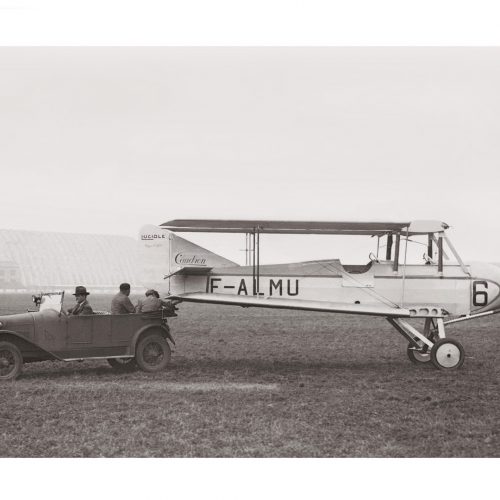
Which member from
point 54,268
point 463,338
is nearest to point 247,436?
point 463,338

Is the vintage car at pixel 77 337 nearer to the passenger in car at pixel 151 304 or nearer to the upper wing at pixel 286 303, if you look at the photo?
the passenger in car at pixel 151 304

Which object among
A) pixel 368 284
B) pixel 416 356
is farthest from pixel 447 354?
pixel 368 284

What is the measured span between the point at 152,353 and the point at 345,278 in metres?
3.83

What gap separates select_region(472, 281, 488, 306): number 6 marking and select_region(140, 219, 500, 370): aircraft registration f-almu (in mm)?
18

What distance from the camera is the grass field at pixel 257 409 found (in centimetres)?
633

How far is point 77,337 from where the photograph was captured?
10.3m

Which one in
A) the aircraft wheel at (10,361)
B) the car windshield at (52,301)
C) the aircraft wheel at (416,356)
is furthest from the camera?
the aircraft wheel at (416,356)

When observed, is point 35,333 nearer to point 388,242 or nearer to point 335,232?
point 335,232

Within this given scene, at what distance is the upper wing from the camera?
1128 cm

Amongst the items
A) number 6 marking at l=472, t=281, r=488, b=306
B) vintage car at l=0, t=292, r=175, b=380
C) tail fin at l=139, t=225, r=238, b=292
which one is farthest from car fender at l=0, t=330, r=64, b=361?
number 6 marking at l=472, t=281, r=488, b=306

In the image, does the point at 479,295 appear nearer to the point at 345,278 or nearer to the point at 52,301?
the point at 345,278

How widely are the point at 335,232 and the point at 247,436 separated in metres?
6.35

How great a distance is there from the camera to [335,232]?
1234 cm

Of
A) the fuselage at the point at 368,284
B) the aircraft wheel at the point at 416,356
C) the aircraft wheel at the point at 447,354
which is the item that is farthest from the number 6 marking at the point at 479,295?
the aircraft wheel at the point at 416,356
